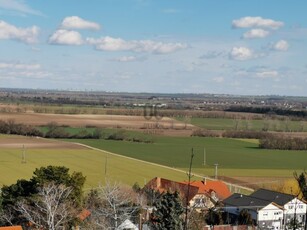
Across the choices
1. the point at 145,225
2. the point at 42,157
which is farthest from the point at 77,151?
the point at 145,225

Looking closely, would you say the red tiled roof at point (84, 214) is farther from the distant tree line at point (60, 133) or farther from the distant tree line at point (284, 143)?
the distant tree line at point (60, 133)

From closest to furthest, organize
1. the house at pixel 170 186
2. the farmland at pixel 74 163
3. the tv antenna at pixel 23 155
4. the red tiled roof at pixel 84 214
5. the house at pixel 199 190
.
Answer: the red tiled roof at pixel 84 214, the house at pixel 199 190, the house at pixel 170 186, the farmland at pixel 74 163, the tv antenna at pixel 23 155

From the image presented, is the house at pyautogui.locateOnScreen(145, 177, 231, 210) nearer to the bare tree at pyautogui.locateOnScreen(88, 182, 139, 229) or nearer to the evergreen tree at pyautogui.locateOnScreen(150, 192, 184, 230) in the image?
the bare tree at pyautogui.locateOnScreen(88, 182, 139, 229)

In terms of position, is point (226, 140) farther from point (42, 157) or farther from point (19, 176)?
point (19, 176)

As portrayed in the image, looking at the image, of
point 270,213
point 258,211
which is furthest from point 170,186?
point 270,213

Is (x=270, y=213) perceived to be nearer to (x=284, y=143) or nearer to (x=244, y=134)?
(x=284, y=143)

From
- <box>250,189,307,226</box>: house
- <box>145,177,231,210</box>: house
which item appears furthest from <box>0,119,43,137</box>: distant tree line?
<box>250,189,307,226</box>: house

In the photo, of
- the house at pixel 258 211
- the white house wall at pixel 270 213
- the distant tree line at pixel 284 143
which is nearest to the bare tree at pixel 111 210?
the house at pixel 258 211
